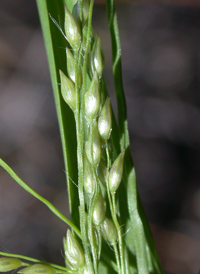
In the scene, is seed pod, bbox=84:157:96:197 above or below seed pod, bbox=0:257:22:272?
above

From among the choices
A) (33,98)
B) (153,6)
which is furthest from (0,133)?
(153,6)

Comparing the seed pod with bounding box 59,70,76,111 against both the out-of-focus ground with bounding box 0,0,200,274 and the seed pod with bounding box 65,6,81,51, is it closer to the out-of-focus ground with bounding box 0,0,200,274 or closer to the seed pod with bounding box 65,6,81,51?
the seed pod with bounding box 65,6,81,51

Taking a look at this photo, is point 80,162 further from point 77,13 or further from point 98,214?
point 77,13

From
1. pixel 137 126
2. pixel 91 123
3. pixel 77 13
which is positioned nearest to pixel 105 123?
pixel 91 123

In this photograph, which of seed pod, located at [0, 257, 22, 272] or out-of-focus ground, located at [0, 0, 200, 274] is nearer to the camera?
seed pod, located at [0, 257, 22, 272]

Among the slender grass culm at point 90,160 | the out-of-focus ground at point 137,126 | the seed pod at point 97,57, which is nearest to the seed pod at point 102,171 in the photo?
the slender grass culm at point 90,160

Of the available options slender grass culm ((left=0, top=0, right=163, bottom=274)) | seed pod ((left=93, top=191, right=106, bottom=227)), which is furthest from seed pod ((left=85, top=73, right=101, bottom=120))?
seed pod ((left=93, top=191, right=106, bottom=227))

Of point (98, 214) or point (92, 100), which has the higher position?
point (92, 100)

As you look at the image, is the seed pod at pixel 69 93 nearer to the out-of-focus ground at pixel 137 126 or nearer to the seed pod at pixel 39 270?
the seed pod at pixel 39 270
